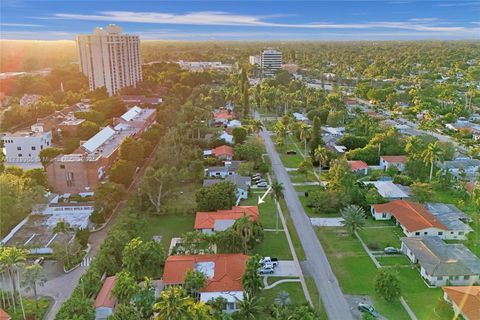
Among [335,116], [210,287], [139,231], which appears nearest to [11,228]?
[139,231]

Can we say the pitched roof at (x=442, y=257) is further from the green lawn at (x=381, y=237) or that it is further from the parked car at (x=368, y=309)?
the parked car at (x=368, y=309)

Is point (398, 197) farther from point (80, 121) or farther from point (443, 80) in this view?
point (443, 80)

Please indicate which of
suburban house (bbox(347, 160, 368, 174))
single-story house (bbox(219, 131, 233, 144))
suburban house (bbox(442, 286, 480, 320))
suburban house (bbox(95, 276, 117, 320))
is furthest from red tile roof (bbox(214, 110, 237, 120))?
suburban house (bbox(442, 286, 480, 320))

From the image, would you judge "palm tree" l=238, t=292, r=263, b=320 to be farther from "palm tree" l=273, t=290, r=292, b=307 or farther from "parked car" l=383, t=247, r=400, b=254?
"parked car" l=383, t=247, r=400, b=254

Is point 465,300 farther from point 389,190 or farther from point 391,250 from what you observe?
point 389,190

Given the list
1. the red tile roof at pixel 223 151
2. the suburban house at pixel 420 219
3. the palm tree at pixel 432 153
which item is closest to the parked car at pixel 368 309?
the suburban house at pixel 420 219
